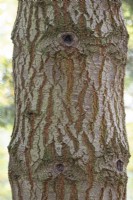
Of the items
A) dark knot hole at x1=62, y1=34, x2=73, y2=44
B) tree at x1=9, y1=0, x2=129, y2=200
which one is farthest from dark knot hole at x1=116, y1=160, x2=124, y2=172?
dark knot hole at x1=62, y1=34, x2=73, y2=44

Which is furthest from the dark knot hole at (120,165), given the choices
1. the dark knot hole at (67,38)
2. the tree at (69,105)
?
the dark knot hole at (67,38)

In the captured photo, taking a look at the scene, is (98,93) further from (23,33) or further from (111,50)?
(23,33)

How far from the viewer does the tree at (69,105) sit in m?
2.06

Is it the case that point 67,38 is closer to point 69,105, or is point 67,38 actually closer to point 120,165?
point 69,105

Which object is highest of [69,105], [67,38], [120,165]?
[67,38]

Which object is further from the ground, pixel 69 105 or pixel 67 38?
pixel 67 38

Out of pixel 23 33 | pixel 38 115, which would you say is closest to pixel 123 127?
pixel 38 115

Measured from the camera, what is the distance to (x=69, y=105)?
6.88ft

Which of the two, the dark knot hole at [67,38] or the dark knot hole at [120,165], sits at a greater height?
the dark knot hole at [67,38]

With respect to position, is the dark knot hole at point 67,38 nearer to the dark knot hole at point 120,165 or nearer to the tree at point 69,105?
the tree at point 69,105

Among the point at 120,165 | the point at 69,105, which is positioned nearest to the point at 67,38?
the point at 69,105

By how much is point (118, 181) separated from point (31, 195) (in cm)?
32

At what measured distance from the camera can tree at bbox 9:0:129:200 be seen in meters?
2.06

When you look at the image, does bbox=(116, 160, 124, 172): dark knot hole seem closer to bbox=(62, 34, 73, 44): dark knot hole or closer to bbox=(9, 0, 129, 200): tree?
bbox=(9, 0, 129, 200): tree
